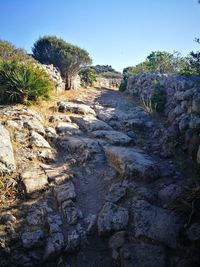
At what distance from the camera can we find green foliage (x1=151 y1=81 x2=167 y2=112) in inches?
356

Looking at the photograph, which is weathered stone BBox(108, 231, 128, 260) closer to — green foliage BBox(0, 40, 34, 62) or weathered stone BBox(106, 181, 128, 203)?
weathered stone BBox(106, 181, 128, 203)

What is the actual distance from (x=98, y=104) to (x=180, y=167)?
6228 millimetres

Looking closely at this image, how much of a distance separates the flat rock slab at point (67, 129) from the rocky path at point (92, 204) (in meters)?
0.03

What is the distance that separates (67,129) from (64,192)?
113 inches

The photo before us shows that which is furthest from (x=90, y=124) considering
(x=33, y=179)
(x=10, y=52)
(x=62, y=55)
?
(x=62, y=55)

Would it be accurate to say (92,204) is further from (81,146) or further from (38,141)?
(38,141)

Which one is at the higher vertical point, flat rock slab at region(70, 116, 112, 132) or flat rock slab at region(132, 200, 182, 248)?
flat rock slab at region(70, 116, 112, 132)

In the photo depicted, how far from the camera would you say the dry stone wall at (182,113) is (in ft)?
18.8

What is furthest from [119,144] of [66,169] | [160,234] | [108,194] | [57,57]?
[57,57]

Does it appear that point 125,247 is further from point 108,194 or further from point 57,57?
point 57,57

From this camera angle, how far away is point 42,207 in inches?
184

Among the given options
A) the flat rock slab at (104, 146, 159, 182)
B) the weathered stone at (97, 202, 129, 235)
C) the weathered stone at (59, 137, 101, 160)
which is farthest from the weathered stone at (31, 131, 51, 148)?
the weathered stone at (97, 202, 129, 235)

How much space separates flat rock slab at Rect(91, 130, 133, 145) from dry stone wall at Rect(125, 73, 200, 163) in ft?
3.00

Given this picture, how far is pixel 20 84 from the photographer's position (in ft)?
26.7
